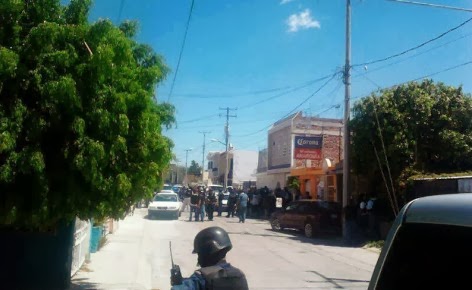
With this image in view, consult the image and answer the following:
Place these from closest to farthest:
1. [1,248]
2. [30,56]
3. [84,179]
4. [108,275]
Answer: [30,56] → [84,179] → [1,248] → [108,275]

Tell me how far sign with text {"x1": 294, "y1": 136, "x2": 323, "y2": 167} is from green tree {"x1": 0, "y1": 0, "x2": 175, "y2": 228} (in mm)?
22087

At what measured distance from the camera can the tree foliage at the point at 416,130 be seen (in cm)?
1942

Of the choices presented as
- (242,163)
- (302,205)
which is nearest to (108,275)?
(302,205)

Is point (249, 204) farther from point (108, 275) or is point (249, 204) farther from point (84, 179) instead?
point (84, 179)

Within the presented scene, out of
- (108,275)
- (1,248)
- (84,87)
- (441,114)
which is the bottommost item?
(108,275)

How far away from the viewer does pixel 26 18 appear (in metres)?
7.23

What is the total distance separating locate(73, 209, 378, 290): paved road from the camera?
437 inches

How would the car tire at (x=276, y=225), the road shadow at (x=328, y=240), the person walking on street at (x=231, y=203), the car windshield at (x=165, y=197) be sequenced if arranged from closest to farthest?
1. the road shadow at (x=328, y=240)
2. the car tire at (x=276, y=225)
3. the car windshield at (x=165, y=197)
4. the person walking on street at (x=231, y=203)


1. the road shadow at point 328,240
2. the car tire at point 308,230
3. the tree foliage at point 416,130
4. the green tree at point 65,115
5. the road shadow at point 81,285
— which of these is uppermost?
the tree foliage at point 416,130

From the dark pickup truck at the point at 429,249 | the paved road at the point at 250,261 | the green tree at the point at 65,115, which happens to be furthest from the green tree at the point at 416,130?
the dark pickup truck at the point at 429,249

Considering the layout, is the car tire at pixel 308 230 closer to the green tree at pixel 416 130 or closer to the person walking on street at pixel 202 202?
the green tree at pixel 416 130

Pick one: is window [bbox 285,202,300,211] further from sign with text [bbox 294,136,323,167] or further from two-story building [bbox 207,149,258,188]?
two-story building [bbox 207,149,258,188]

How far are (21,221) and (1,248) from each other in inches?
58.3

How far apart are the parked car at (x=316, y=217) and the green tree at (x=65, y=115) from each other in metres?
14.6
